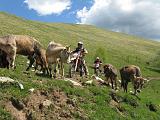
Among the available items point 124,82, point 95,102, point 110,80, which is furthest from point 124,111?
point 124,82

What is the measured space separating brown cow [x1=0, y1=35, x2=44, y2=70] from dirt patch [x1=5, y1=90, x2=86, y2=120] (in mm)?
3026

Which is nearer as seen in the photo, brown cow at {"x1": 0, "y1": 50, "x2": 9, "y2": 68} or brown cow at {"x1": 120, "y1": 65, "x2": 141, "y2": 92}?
brown cow at {"x1": 0, "y1": 50, "x2": 9, "y2": 68}

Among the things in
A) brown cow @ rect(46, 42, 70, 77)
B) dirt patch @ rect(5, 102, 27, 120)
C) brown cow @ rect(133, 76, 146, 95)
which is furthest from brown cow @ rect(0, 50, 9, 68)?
brown cow @ rect(133, 76, 146, 95)

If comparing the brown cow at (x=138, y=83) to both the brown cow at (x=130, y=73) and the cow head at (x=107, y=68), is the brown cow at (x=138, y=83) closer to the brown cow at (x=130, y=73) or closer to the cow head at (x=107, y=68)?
the brown cow at (x=130, y=73)

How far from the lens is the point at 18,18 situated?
133 metres

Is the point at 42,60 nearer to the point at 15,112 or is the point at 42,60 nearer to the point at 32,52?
the point at 32,52

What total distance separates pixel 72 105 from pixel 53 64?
493 cm

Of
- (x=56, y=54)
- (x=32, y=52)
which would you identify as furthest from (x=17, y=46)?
(x=56, y=54)

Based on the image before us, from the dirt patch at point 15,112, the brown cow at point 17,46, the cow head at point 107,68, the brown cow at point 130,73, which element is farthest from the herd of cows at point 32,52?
the brown cow at point 130,73

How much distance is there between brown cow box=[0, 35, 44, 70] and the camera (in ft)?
69.7

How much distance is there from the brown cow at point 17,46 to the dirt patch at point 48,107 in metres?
3.03

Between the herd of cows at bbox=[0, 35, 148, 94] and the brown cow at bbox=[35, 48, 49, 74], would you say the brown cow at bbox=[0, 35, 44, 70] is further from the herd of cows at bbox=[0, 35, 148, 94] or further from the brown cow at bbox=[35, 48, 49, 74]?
the brown cow at bbox=[35, 48, 49, 74]

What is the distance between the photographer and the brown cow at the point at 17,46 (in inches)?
837

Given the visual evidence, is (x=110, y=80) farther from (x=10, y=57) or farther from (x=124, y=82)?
(x=10, y=57)
